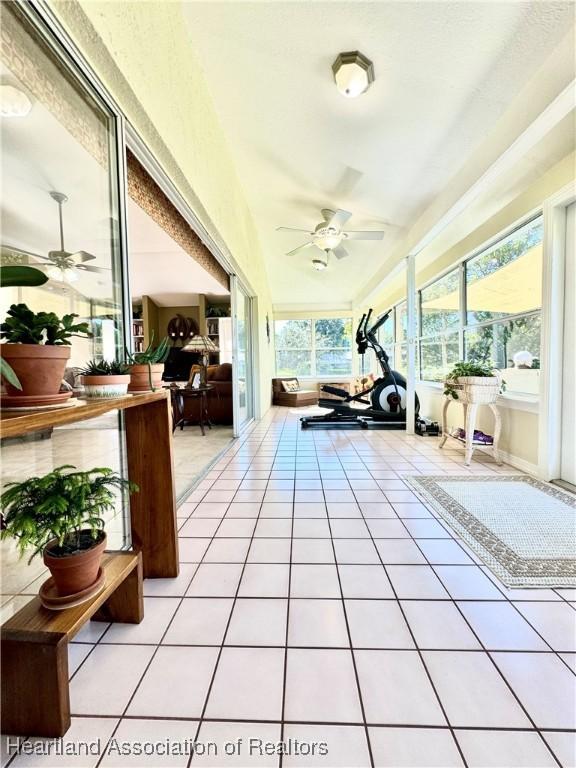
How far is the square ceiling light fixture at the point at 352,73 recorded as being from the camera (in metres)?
1.96

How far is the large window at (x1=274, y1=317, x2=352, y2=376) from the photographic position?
8.98 m

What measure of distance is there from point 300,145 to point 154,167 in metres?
1.67

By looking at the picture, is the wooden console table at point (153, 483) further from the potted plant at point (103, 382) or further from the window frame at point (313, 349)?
the window frame at point (313, 349)

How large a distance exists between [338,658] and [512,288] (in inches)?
143

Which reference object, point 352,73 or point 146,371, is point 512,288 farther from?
point 146,371

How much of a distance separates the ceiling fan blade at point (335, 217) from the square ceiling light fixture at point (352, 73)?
4.92 ft

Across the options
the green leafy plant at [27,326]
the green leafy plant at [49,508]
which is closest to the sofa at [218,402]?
the green leafy plant at [49,508]

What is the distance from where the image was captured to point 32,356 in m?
0.75

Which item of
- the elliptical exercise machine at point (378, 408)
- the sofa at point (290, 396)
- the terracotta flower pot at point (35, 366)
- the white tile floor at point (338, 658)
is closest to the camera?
the terracotta flower pot at point (35, 366)

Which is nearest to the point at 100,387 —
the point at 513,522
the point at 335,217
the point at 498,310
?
the point at 513,522

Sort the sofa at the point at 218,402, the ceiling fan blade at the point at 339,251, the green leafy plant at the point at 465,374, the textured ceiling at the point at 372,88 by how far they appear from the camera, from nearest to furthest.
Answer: the textured ceiling at the point at 372,88 < the green leafy plant at the point at 465,374 < the ceiling fan blade at the point at 339,251 < the sofa at the point at 218,402

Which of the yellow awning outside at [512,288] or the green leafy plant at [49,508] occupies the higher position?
the yellow awning outside at [512,288]

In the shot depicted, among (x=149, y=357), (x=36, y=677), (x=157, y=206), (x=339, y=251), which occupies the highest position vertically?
(x=339, y=251)

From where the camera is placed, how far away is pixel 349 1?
1.73m
